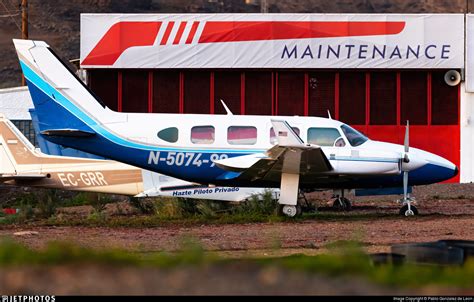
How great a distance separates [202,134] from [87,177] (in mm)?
4451

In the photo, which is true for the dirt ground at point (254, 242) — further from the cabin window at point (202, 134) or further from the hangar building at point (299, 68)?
the hangar building at point (299, 68)

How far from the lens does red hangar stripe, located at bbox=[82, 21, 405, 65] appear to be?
34.7 metres

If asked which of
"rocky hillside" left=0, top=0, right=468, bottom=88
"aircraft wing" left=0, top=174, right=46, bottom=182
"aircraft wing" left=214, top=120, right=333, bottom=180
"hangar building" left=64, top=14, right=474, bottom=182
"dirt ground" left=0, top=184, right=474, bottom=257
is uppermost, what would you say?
"rocky hillside" left=0, top=0, right=468, bottom=88

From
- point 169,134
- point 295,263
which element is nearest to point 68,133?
point 169,134

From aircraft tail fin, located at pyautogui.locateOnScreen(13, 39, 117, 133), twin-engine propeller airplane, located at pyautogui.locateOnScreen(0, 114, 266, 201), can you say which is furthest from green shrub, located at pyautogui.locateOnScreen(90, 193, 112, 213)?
aircraft tail fin, located at pyautogui.locateOnScreen(13, 39, 117, 133)

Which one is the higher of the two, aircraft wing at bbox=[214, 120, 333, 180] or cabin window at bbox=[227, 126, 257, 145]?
cabin window at bbox=[227, 126, 257, 145]

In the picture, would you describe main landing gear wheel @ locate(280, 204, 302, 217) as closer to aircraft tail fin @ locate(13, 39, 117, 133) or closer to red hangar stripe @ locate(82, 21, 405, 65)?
aircraft tail fin @ locate(13, 39, 117, 133)

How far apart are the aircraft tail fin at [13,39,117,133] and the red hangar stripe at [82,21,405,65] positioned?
1214 centimetres

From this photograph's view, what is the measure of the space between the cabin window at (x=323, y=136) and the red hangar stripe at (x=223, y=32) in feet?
43.3

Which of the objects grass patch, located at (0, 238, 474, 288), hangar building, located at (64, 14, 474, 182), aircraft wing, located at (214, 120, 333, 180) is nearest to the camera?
grass patch, located at (0, 238, 474, 288)

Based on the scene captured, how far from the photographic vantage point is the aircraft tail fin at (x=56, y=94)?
22.3m

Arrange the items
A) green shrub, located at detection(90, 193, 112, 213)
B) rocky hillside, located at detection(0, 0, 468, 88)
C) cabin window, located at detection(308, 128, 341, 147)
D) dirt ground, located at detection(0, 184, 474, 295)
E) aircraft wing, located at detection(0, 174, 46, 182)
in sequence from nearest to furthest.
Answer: dirt ground, located at detection(0, 184, 474, 295)
cabin window, located at detection(308, 128, 341, 147)
green shrub, located at detection(90, 193, 112, 213)
aircraft wing, located at detection(0, 174, 46, 182)
rocky hillside, located at detection(0, 0, 468, 88)

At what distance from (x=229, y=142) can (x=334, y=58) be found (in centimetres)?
1383

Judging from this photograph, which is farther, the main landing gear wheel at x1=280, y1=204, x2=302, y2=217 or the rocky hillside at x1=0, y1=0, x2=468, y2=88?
the rocky hillside at x1=0, y1=0, x2=468, y2=88
